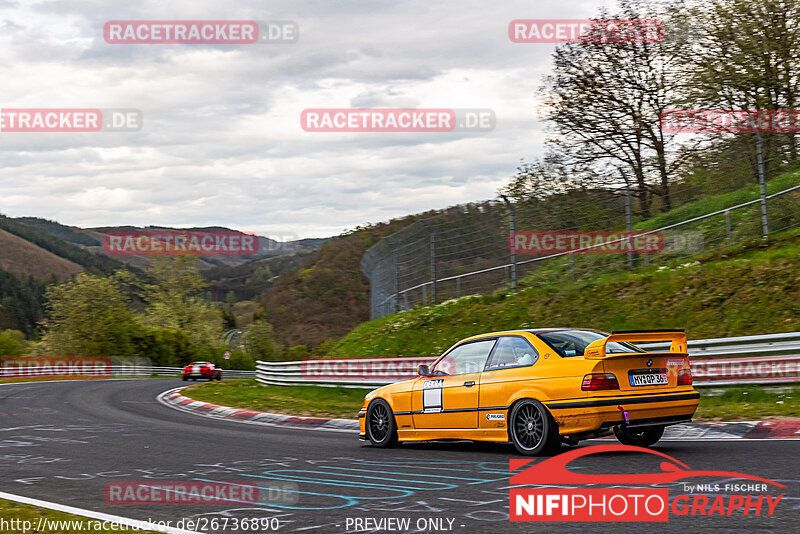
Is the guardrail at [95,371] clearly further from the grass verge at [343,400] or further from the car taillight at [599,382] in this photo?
the car taillight at [599,382]

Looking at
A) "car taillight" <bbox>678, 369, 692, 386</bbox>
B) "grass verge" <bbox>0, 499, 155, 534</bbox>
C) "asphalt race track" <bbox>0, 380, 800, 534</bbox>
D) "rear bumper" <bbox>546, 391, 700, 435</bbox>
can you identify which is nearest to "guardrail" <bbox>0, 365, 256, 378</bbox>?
"asphalt race track" <bbox>0, 380, 800, 534</bbox>

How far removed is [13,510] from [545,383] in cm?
516

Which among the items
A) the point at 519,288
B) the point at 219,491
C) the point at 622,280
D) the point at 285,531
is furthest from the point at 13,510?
the point at 519,288

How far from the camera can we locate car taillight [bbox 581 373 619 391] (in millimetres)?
7941

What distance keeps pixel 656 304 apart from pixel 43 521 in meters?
13.7

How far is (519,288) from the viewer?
21094 millimetres

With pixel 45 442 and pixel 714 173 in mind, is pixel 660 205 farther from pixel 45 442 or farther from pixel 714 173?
pixel 45 442

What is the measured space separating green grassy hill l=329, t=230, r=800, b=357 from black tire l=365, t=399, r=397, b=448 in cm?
729

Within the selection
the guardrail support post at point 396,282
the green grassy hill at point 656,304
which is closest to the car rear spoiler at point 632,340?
the green grassy hill at point 656,304

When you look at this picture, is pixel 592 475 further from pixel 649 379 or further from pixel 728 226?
pixel 728 226

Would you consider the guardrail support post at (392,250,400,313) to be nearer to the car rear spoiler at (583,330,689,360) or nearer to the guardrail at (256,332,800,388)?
the guardrail at (256,332,800,388)

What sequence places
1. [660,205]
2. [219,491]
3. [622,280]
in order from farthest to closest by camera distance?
Answer: [660,205] → [622,280] → [219,491]

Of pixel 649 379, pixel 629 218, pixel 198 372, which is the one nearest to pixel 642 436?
pixel 649 379

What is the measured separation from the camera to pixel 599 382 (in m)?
7.95
